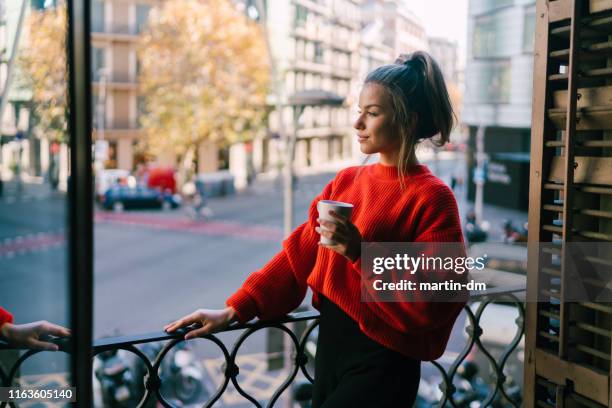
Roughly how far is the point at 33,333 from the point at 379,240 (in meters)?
0.66

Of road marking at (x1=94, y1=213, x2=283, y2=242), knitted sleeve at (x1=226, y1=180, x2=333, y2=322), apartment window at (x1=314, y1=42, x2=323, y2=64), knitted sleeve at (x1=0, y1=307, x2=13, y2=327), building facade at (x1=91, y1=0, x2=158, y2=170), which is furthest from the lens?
apartment window at (x1=314, y1=42, x2=323, y2=64)

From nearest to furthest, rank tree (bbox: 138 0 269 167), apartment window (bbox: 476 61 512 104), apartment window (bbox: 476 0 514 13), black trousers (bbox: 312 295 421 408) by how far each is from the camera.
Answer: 1. black trousers (bbox: 312 295 421 408)
2. apartment window (bbox: 476 0 514 13)
3. apartment window (bbox: 476 61 512 104)
4. tree (bbox: 138 0 269 167)

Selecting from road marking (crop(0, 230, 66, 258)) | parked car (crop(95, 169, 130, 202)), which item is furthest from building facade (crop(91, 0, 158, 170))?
road marking (crop(0, 230, 66, 258))

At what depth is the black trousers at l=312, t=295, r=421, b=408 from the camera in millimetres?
1250

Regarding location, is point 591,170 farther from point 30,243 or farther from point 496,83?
point 496,83

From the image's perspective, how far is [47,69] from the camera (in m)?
0.81

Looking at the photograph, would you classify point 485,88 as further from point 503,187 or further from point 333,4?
point 333,4

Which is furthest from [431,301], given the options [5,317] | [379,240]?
[5,317]

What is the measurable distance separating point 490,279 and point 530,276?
0.24 m

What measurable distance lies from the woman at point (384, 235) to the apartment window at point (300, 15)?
2472cm

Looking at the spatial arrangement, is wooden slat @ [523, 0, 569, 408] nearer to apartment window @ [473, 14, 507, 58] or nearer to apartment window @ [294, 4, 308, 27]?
apartment window @ [473, 14, 507, 58]

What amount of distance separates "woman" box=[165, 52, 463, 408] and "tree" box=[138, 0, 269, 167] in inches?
822

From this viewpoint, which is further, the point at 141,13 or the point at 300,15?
the point at 141,13

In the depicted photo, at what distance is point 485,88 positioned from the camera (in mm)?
16969
